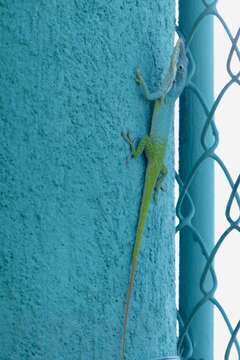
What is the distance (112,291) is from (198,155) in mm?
550

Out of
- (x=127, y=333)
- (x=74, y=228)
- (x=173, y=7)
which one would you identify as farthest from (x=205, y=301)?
(x=173, y=7)

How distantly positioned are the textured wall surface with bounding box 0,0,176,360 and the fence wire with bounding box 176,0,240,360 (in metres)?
0.31

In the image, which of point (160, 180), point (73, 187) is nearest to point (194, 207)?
point (160, 180)

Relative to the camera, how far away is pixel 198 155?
1609 millimetres

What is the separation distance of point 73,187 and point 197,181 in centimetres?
54

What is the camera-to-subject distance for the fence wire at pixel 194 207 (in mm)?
1554

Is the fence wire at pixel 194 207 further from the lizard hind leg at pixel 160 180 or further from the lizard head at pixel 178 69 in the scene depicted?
the lizard hind leg at pixel 160 180

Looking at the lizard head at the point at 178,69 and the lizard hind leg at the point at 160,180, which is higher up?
the lizard head at the point at 178,69

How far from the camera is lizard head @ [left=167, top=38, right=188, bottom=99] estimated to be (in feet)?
4.49

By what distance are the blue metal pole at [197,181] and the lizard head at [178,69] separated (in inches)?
4.7

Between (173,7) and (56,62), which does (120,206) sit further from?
(173,7)

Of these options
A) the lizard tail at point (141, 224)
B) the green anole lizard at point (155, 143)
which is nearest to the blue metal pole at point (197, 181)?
the green anole lizard at point (155, 143)

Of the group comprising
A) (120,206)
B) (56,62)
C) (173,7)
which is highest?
(173,7)

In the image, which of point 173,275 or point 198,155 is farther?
point 198,155
